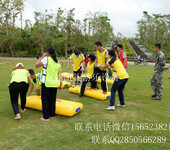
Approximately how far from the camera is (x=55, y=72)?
13.3ft

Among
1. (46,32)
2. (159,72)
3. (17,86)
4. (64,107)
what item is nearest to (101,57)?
(159,72)

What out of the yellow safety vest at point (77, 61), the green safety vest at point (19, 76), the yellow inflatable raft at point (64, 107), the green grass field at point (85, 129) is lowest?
the green grass field at point (85, 129)

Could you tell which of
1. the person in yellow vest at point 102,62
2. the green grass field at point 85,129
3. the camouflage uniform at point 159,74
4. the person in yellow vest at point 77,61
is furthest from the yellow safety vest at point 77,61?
the camouflage uniform at point 159,74

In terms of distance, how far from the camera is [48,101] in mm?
4121

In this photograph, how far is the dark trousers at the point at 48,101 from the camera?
3.98 metres

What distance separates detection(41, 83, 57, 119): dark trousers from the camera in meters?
3.98

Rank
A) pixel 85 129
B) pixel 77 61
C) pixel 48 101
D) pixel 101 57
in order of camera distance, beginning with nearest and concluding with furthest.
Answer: pixel 85 129
pixel 48 101
pixel 101 57
pixel 77 61

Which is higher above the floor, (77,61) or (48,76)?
(77,61)

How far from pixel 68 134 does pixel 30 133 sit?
83 centimetres

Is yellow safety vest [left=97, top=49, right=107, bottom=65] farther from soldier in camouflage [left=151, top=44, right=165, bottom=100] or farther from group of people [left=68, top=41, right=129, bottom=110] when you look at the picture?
soldier in camouflage [left=151, top=44, right=165, bottom=100]

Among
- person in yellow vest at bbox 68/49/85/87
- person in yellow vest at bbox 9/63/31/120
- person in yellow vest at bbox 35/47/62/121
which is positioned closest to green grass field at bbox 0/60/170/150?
person in yellow vest at bbox 9/63/31/120

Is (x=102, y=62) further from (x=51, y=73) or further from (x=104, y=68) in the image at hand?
(x=51, y=73)

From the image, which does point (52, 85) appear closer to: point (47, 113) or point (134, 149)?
point (47, 113)

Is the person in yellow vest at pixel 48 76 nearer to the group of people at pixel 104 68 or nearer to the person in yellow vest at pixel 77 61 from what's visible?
the group of people at pixel 104 68
